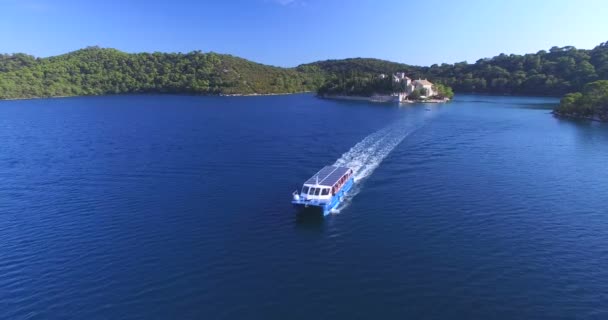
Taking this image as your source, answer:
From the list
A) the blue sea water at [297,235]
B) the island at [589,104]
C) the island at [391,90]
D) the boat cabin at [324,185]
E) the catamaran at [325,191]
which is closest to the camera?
the blue sea water at [297,235]

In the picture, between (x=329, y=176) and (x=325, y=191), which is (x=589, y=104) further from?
(x=325, y=191)

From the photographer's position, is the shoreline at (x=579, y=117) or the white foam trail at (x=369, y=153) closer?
the white foam trail at (x=369, y=153)

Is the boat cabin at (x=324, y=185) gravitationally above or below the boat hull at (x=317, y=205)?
above

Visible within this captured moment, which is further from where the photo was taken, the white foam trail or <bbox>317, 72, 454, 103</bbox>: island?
<bbox>317, 72, 454, 103</bbox>: island

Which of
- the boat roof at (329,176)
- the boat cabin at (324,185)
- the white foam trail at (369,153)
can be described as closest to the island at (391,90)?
the white foam trail at (369,153)

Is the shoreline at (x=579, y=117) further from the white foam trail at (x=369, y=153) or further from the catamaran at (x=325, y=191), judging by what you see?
the catamaran at (x=325, y=191)

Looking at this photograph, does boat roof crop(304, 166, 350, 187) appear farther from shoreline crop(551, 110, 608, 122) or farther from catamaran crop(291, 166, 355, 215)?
shoreline crop(551, 110, 608, 122)

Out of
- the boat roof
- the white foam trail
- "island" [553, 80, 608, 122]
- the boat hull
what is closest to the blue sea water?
the white foam trail

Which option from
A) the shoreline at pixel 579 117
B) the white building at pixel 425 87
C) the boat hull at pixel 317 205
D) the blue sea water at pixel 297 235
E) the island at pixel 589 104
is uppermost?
the white building at pixel 425 87

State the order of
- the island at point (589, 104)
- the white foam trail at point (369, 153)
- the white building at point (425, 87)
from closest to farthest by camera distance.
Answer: the white foam trail at point (369, 153)
the island at point (589, 104)
the white building at point (425, 87)
